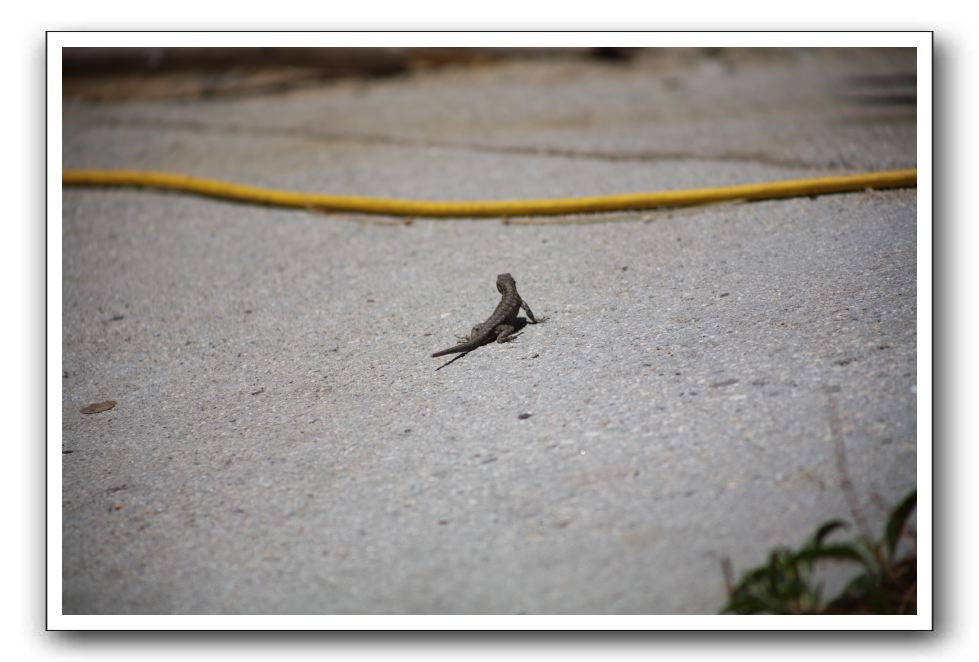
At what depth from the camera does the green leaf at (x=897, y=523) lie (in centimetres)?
309

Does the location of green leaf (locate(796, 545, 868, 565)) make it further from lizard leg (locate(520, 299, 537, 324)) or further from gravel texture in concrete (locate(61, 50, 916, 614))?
lizard leg (locate(520, 299, 537, 324))

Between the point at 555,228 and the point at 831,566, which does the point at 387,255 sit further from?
the point at 831,566

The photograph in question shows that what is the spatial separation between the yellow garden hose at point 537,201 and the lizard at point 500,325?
145cm

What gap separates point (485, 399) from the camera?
423cm

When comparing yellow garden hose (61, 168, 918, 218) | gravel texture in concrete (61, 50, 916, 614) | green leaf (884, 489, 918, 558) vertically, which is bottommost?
green leaf (884, 489, 918, 558)

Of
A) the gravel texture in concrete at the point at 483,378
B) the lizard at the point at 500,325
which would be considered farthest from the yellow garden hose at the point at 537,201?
the lizard at the point at 500,325

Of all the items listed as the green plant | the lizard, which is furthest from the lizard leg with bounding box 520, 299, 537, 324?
the green plant

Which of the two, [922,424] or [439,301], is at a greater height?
[439,301]

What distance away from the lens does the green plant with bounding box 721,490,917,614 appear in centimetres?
303

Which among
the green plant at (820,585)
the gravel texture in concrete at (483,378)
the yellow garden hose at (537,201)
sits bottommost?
the green plant at (820,585)

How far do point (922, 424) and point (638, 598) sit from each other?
4.88ft

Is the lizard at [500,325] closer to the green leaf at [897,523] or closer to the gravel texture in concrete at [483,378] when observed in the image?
the gravel texture in concrete at [483,378]

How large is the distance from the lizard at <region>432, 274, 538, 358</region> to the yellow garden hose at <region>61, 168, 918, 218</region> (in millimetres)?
1451

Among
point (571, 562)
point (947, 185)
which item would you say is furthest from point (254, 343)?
point (947, 185)
